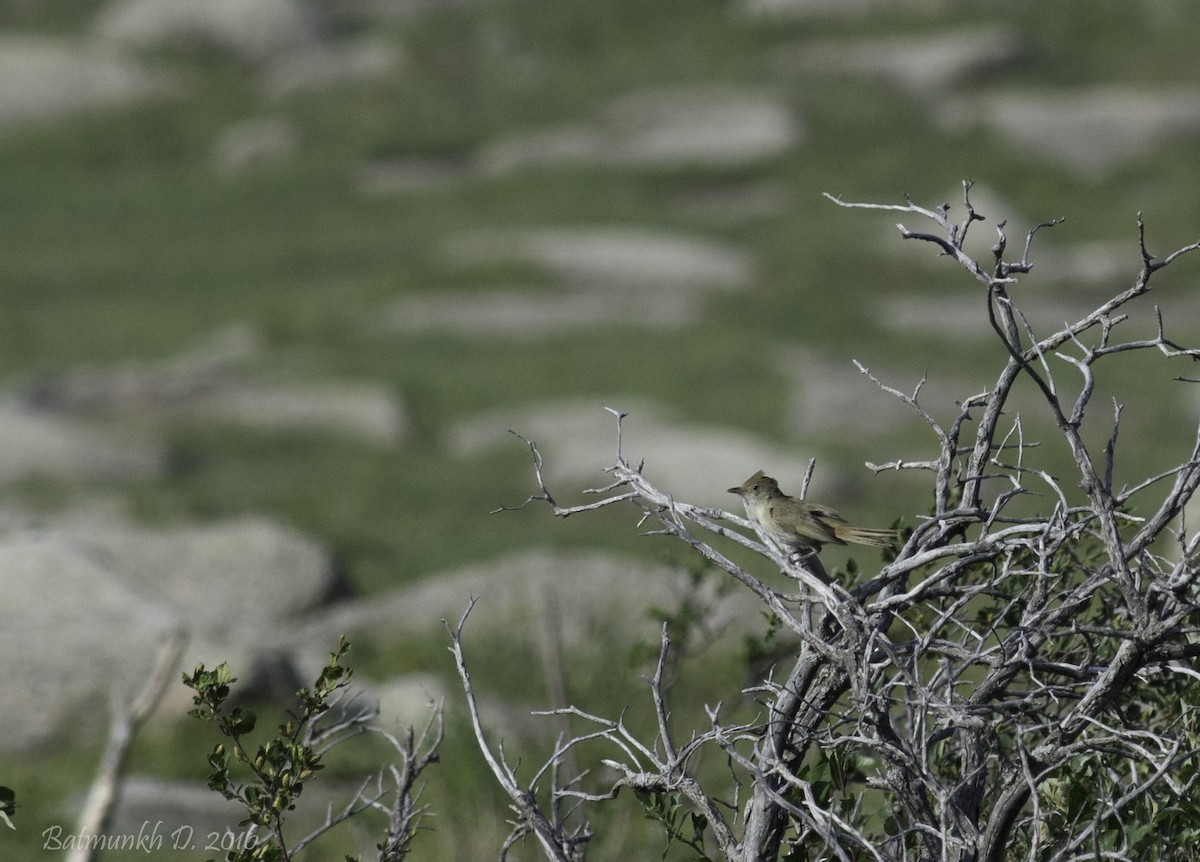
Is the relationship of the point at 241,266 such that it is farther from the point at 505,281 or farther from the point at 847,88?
the point at 847,88

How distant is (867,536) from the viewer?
3.71 m

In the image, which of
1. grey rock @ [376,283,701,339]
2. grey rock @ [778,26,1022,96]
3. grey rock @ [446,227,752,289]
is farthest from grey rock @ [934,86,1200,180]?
grey rock @ [376,283,701,339]

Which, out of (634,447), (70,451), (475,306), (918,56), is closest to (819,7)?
(918,56)

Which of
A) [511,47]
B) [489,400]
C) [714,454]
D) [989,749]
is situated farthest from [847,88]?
[989,749]

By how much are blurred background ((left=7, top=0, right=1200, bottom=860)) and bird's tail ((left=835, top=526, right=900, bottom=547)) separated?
33.8 inches

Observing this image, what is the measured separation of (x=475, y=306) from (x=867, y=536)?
21035 mm

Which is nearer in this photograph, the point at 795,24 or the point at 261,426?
the point at 261,426

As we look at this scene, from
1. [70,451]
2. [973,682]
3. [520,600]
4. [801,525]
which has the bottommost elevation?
[70,451]

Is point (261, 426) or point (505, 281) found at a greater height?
point (261, 426)

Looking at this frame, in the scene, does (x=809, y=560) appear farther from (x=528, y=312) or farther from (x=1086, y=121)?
(x=1086, y=121)

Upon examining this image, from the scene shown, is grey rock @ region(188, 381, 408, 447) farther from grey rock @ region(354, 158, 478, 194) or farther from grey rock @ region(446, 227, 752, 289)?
grey rock @ region(354, 158, 478, 194)

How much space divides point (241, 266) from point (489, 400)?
9882 mm

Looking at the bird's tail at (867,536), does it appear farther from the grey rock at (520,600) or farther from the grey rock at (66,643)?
the grey rock at (520,600)

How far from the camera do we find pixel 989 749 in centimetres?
338
